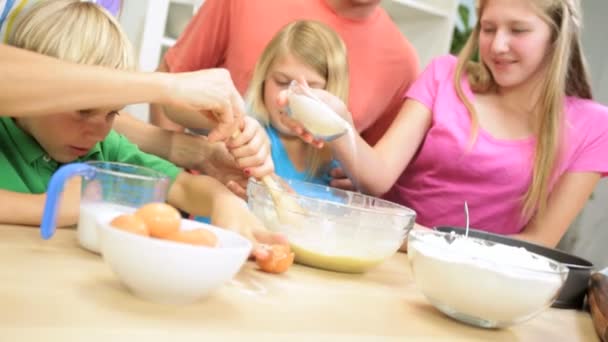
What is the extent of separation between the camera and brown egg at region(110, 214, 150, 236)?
56 centimetres

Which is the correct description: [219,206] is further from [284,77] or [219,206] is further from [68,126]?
[284,77]

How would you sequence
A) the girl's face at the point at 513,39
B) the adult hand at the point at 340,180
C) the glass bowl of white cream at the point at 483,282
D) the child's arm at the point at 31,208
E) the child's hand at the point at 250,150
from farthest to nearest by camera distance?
the adult hand at the point at 340,180
the girl's face at the point at 513,39
the child's hand at the point at 250,150
the child's arm at the point at 31,208
the glass bowl of white cream at the point at 483,282

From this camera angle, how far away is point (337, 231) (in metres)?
0.86

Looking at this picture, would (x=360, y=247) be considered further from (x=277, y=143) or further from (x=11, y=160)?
(x=277, y=143)

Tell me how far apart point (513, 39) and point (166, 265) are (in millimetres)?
1154

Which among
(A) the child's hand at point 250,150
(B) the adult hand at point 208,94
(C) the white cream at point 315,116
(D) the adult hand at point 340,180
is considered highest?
(B) the adult hand at point 208,94

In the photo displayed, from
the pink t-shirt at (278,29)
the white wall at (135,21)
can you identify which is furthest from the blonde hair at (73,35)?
the white wall at (135,21)

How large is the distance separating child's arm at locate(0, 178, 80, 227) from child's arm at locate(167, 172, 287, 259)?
0.21m

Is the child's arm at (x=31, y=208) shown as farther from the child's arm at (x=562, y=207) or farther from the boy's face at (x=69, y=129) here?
the child's arm at (x=562, y=207)

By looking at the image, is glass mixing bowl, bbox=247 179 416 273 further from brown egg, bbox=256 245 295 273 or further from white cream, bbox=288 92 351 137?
white cream, bbox=288 92 351 137

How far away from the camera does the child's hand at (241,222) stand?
848mm

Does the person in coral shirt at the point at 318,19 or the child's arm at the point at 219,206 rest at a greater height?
the person in coral shirt at the point at 318,19

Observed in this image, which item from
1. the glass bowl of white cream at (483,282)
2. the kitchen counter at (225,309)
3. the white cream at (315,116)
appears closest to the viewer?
the kitchen counter at (225,309)

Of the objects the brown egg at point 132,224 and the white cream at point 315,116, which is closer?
the brown egg at point 132,224
